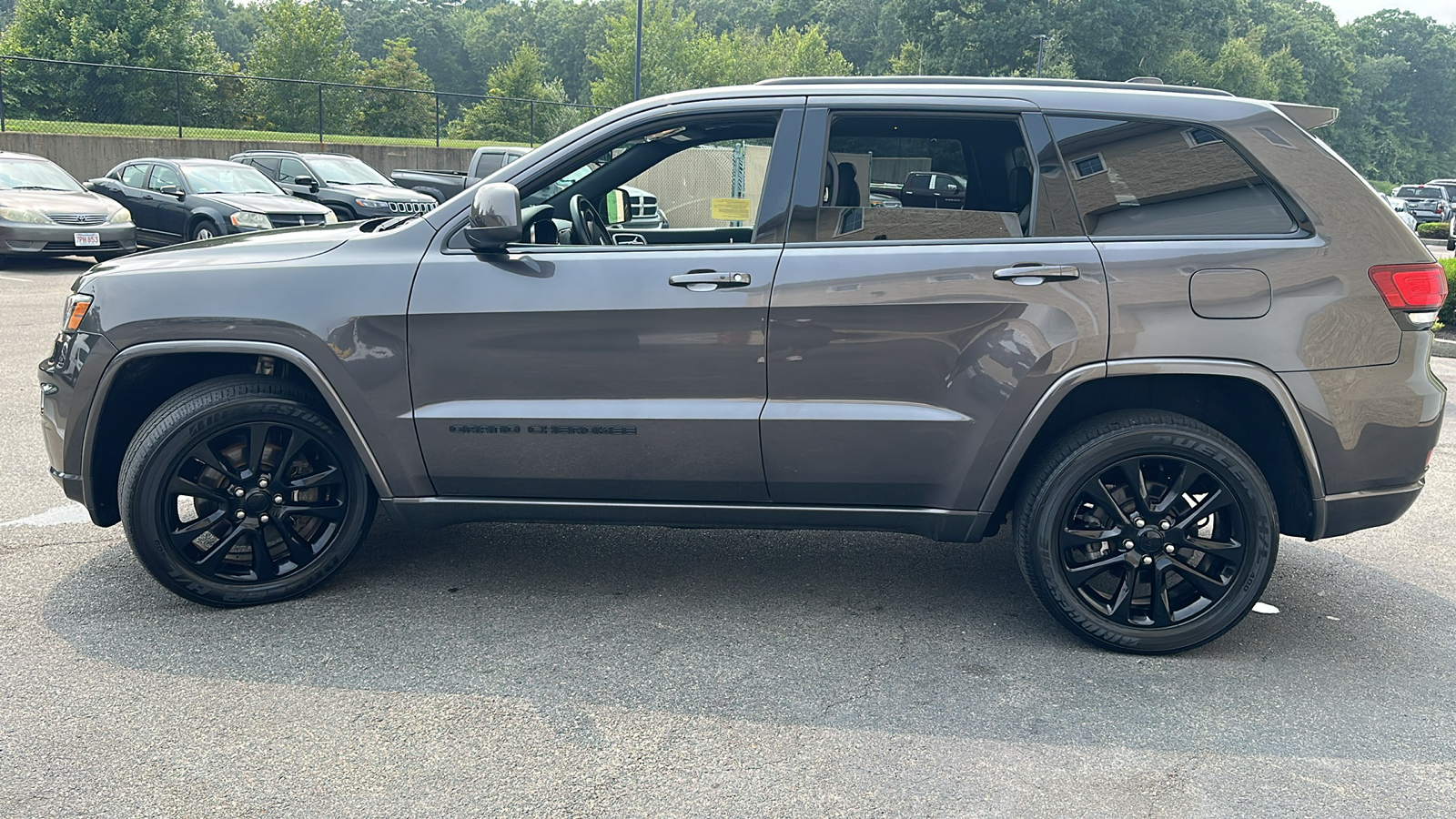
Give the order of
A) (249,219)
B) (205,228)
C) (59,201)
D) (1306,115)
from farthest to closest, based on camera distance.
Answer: (205,228) → (249,219) → (59,201) → (1306,115)

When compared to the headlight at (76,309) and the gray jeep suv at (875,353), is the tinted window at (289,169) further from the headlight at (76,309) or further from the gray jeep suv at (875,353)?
the gray jeep suv at (875,353)

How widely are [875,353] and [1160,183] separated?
108 centimetres

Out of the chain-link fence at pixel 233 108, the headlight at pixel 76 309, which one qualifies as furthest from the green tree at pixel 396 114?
the headlight at pixel 76 309

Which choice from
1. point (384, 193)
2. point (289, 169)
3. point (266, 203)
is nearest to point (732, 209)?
point (266, 203)

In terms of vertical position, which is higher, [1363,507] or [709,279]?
[709,279]

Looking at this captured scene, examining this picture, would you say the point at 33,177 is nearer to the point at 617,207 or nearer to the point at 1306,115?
the point at 617,207

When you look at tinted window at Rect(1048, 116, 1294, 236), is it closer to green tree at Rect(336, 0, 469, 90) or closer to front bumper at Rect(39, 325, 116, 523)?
front bumper at Rect(39, 325, 116, 523)

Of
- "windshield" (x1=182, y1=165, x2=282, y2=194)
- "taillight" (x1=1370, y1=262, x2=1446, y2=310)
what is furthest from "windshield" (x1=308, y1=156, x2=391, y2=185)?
"taillight" (x1=1370, y1=262, x2=1446, y2=310)

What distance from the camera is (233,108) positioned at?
95.5 ft

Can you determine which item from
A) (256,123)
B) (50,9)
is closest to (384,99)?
(256,123)

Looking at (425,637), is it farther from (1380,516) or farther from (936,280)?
(1380,516)

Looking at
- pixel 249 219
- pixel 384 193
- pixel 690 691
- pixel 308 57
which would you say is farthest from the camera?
pixel 308 57

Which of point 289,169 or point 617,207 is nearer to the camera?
point 617,207

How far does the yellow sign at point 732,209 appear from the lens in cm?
396
